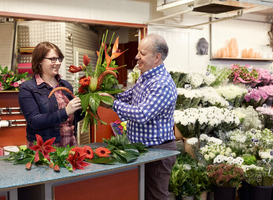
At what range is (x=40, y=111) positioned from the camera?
8.70 feet

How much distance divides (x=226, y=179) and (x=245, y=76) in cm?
259

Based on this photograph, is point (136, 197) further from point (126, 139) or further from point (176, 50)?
point (176, 50)

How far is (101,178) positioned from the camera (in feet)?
7.13

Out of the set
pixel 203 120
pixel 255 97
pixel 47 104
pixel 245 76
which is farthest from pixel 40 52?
pixel 245 76

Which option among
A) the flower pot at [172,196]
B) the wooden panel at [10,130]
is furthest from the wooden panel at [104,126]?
the flower pot at [172,196]

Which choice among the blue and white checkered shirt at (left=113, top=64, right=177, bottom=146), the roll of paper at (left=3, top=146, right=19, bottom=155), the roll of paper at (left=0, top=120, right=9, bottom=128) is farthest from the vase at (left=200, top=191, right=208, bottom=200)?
the roll of paper at (left=0, top=120, right=9, bottom=128)

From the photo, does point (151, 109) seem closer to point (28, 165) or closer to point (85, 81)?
point (85, 81)

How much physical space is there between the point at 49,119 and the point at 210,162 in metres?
2.35

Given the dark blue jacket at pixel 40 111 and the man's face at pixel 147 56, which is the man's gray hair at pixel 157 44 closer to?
the man's face at pixel 147 56

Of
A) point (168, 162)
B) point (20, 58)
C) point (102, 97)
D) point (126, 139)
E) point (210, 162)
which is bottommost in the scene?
point (210, 162)

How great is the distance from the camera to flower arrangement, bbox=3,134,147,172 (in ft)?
6.79

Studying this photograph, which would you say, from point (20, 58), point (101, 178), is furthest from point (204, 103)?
point (20, 58)

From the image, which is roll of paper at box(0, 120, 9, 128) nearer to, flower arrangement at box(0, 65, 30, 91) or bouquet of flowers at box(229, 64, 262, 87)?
flower arrangement at box(0, 65, 30, 91)

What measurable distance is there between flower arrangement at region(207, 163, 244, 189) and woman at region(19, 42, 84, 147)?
69.5 inches
